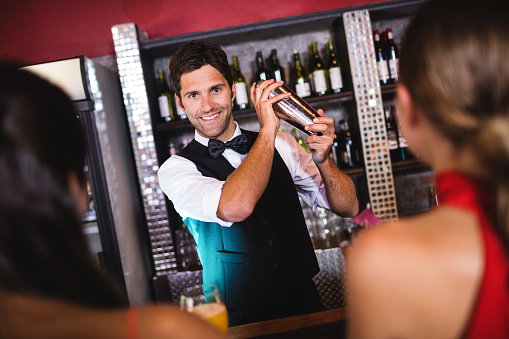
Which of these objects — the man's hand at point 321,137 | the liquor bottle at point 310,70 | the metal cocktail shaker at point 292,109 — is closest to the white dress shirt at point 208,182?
the man's hand at point 321,137

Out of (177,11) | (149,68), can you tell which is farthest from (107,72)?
(177,11)

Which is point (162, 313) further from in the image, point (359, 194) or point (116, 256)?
point (359, 194)

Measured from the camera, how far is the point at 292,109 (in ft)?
4.92

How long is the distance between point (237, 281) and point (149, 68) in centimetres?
179

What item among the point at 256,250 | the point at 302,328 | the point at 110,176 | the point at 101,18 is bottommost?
the point at 302,328

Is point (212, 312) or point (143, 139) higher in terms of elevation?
point (143, 139)

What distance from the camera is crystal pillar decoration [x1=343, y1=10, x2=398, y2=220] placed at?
8.51ft

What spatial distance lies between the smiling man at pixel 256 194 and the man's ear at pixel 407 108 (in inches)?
28.9

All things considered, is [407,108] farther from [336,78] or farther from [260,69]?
[260,69]

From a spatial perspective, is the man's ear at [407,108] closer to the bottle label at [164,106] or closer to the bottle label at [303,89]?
the bottle label at [303,89]

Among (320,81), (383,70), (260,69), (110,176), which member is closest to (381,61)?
(383,70)

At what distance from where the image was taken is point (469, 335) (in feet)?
1.94

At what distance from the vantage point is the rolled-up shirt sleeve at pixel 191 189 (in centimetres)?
143

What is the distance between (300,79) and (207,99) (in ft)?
3.81
